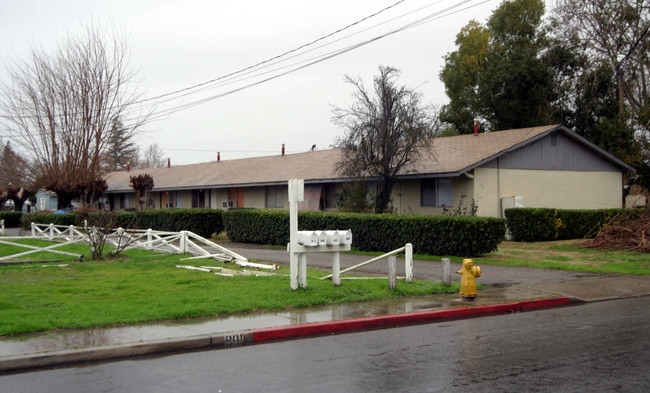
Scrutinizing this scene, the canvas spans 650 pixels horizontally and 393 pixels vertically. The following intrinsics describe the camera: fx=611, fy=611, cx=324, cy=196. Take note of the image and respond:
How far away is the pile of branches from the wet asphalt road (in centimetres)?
1229

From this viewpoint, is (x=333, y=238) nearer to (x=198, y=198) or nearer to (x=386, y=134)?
(x=386, y=134)

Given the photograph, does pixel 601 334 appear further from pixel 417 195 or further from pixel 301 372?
pixel 417 195

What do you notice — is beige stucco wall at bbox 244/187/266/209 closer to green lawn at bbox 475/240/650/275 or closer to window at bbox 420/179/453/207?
window at bbox 420/179/453/207

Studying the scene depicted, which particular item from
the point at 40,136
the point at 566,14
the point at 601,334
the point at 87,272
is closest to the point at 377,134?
the point at 87,272

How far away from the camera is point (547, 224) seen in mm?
24719

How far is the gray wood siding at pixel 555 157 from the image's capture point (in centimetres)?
2650

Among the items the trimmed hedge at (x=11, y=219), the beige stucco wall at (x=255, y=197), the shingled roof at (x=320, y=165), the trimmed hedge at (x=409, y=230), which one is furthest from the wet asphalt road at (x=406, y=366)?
the trimmed hedge at (x=11, y=219)

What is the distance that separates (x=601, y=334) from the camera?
906 cm

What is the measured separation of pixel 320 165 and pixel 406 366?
27015 mm

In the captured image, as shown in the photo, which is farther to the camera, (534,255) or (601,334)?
(534,255)

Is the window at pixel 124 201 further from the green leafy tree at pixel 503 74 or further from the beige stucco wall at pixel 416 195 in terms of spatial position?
the beige stucco wall at pixel 416 195

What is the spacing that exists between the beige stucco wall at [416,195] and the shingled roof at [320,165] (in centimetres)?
98

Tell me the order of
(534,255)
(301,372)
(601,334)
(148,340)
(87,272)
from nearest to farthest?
1. (301,372)
2. (148,340)
3. (601,334)
4. (87,272)
5. (534,255)

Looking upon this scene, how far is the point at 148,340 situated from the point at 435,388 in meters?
4.13
